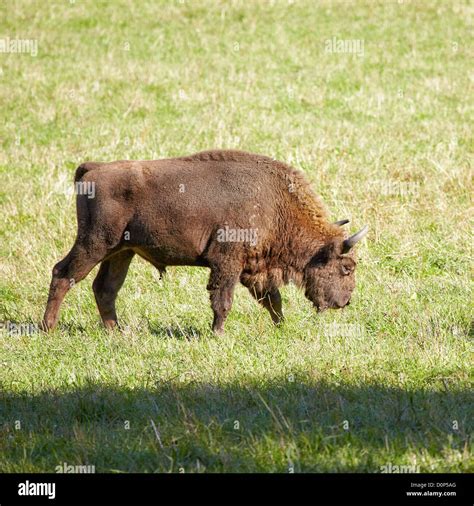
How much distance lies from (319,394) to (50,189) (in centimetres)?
850

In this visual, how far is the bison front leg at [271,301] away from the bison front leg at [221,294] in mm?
458

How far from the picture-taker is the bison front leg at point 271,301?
10.3 metres

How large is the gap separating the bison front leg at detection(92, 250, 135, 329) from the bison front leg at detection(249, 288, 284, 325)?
4.64 ft

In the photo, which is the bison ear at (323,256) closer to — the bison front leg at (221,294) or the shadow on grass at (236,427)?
the bison front leg at (221,294)

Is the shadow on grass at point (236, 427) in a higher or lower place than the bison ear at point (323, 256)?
lower

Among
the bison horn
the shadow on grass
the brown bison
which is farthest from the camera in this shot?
the bison horn

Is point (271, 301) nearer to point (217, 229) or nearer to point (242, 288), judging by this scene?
point (217, 229)

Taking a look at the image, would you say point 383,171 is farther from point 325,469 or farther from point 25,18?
point 25,18

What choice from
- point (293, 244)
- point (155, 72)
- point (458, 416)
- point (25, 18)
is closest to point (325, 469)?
point (458, 416)

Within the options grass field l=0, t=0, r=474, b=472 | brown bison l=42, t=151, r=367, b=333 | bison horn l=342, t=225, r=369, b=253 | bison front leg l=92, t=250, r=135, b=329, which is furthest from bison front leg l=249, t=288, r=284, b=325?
bison front leg l=92, t=250, r=135, b=329
